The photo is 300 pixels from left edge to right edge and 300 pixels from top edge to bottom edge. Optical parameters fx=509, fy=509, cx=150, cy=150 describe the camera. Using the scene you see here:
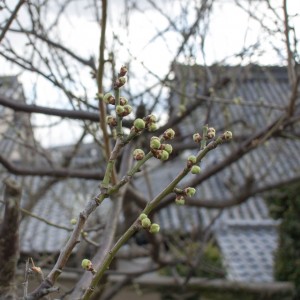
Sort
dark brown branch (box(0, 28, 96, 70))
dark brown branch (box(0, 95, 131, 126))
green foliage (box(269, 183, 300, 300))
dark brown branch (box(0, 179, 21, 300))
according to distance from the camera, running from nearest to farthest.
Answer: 1. dark brown branch (box(0, 179, 21, 300))
2. dark brown branch (box(0, 95, 131, 126))
3. dark brown branch (box(0, 28, 96, 70))
4. green foliage (box(269, 183, 300, 300))

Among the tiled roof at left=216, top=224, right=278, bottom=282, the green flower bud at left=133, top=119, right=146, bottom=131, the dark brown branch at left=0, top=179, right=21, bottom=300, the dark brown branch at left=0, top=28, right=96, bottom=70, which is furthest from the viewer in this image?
the tiled roof at left=216, top=224, right=278, bottom=282

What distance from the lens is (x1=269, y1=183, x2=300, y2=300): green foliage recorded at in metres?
7.79

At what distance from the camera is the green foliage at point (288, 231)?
307 inches

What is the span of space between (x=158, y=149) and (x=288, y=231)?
7.17 m

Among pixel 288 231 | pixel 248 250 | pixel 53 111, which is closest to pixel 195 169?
pixel 53 111

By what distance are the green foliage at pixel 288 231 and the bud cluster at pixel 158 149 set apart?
685 centimetres

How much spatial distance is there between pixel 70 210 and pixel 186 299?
2.89 metres

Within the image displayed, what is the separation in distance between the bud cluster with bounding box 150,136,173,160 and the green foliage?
22.5 ft

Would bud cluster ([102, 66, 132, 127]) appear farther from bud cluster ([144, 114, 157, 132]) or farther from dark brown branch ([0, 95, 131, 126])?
dark brown branch ([0, 95, 131, 126])

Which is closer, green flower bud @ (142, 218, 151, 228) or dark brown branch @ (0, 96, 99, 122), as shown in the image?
green flower bud @ (142, 218, 151, 228)

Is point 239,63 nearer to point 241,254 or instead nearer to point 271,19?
point 271,19

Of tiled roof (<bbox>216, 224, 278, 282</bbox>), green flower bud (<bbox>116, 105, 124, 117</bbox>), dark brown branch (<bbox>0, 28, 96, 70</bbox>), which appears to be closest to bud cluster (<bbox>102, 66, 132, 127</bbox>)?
green flower bud (<bbox>116, 105, 124, 117</bbox>)

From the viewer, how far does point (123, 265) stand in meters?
9.29

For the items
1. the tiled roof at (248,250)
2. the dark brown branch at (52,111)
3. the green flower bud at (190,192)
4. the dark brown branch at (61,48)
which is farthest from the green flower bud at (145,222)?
the tiled roof at (248,250)
